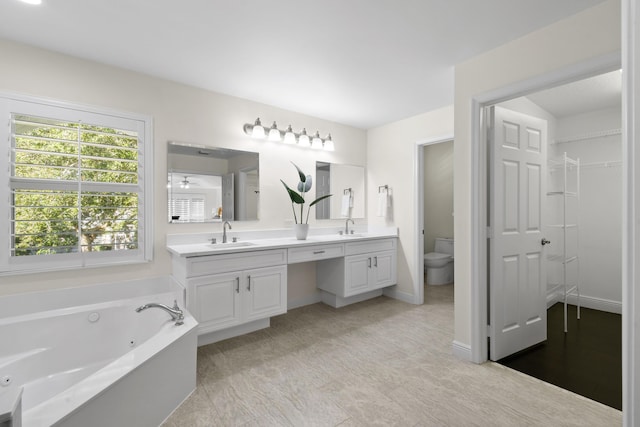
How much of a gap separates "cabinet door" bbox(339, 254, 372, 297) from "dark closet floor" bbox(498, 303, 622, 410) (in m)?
1.54

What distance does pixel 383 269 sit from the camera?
3.76 meters

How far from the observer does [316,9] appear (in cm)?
179

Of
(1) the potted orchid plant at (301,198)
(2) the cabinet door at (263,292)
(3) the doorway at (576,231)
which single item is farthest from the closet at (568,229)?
(2) the cabinet door at (263,292)

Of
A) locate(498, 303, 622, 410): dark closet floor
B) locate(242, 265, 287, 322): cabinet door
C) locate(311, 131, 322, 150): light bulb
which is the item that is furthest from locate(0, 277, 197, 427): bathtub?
locate(498, 303, 622, 410): dark closet floor

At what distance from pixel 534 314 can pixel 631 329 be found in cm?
230

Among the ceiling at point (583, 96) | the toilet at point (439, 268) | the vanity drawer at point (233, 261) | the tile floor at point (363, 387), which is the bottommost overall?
the tile floor at point (363, 387)

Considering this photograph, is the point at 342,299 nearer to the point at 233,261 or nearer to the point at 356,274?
the point at 356,274

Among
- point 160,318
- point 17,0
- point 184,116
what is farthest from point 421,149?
point 17,0

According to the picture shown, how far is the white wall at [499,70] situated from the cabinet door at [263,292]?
5.02ft

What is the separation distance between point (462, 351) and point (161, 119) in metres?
3.20

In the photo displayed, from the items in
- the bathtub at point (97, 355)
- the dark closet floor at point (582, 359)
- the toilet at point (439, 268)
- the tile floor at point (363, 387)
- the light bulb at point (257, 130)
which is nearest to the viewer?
the bathtub at point (97, 355)

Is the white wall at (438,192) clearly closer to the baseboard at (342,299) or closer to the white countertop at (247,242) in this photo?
the white countertop at (247,242)

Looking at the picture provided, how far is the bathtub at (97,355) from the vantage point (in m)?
1.32

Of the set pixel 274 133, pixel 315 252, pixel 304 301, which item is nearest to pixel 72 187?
pixel 274 133
